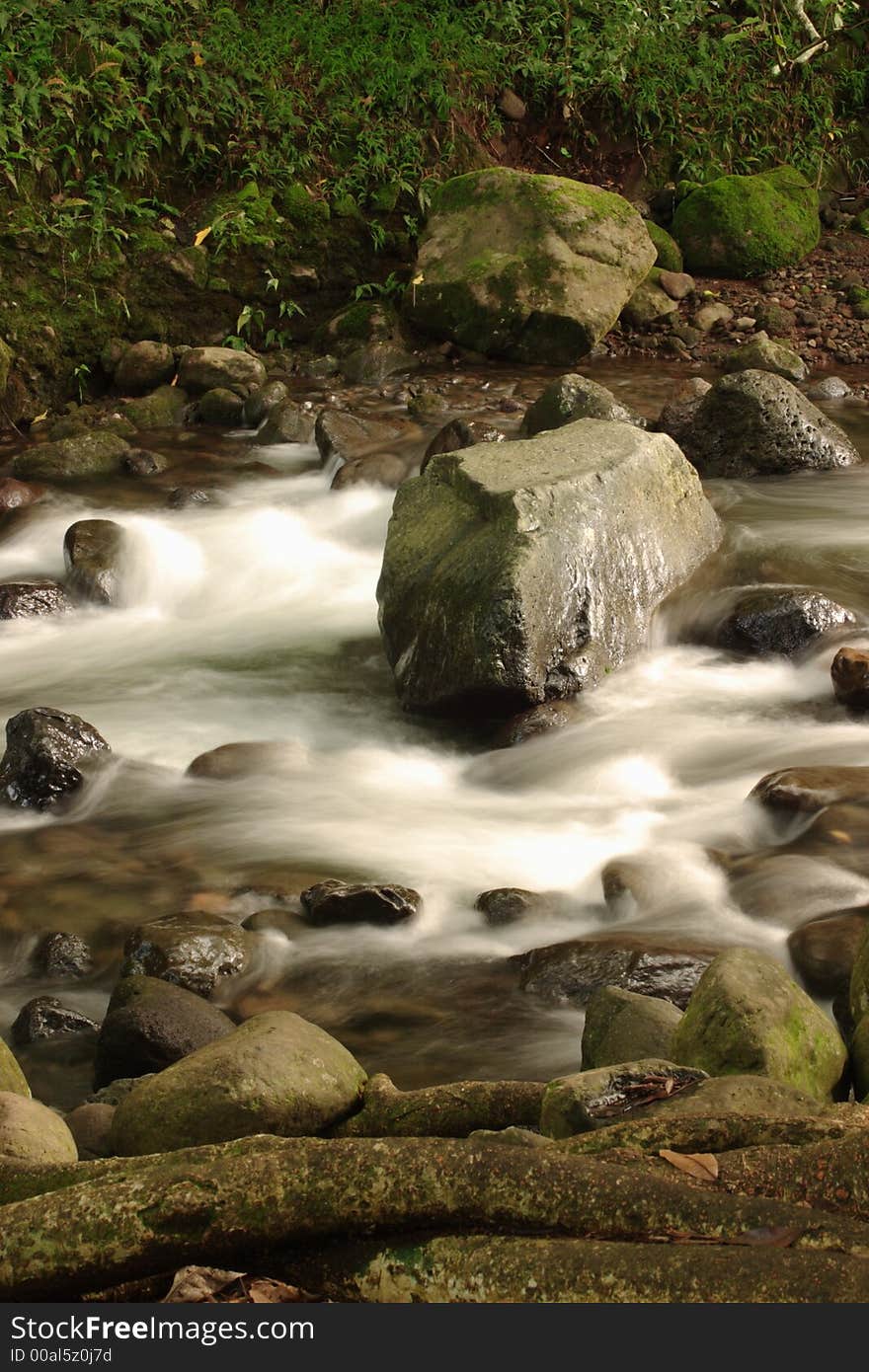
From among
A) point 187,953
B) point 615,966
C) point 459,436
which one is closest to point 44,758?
point 187,953

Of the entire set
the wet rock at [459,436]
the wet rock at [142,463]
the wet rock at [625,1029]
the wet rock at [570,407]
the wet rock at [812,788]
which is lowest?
the wet rock at [812,788]

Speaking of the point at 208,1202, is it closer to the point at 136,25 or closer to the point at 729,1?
the point at 136,25

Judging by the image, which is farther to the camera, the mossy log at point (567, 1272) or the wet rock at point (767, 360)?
the wet rock at point (767, 360)

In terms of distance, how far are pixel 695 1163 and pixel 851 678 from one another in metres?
4.65

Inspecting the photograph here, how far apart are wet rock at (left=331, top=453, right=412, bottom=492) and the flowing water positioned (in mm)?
702

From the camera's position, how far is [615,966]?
4719 millimetres

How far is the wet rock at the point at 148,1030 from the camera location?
14.3 feet

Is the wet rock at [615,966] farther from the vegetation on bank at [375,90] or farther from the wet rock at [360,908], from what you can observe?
the vegetation on bank at [375,90]

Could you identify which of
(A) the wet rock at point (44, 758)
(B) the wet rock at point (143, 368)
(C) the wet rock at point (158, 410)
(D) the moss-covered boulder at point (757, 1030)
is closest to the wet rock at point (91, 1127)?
(D) the moss-covered boulder at point (757, 1030)

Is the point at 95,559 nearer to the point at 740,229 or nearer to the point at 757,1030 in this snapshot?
the point at 757,1030

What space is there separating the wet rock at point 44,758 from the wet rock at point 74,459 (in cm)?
450

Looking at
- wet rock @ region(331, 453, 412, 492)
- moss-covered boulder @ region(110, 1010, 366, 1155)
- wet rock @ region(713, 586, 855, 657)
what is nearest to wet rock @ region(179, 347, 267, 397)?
wet rock @ region(331, 453, 412, 492)

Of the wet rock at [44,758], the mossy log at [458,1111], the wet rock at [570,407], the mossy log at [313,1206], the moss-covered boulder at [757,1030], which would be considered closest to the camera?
the mossy log at [313,1206]

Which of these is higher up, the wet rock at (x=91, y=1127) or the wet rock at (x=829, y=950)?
the wet rock at (x=829, y=950)
